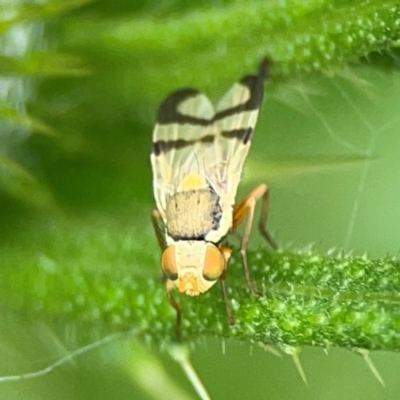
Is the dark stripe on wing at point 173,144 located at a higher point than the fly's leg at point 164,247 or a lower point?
higher

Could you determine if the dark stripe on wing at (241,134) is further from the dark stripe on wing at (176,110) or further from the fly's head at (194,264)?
the fly's head at (194,264)

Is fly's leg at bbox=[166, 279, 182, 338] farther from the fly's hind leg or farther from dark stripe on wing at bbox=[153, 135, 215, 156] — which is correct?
dark stripe on wing at bbox=[153, 135, 215, 156]

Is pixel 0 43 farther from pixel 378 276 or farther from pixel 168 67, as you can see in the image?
pixel 378 276

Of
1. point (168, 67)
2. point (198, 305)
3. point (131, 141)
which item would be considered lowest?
point (198, 305)

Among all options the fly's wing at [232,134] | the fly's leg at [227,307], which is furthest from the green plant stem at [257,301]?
the fly's wing at [232,134]

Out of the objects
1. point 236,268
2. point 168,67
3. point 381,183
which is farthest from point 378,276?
point 381,183

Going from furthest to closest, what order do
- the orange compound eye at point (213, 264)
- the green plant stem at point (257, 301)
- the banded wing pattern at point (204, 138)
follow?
the banded wing pattern at point (204, 138) < the orange compound eye at point (213, 264) < the green plant stem at point (257, 301)

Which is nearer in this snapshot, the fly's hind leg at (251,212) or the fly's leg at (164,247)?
the fly's leg at (164,247)
